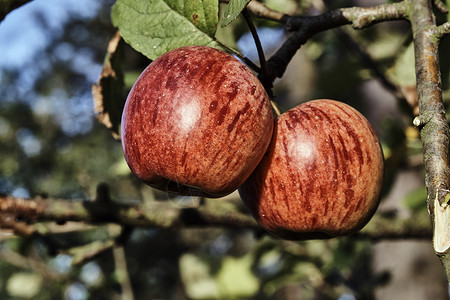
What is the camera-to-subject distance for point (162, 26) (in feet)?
1.98

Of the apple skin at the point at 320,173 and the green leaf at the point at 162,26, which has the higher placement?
the green leaf at the point at 162,26

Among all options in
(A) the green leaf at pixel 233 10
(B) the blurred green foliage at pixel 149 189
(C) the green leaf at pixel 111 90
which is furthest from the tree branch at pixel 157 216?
(A) the green leaf at pixel 233 10

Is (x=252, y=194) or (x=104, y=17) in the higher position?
(x=252, y=194)

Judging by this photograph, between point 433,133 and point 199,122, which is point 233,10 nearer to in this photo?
point 199,122

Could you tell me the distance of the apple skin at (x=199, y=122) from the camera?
496 millimetres

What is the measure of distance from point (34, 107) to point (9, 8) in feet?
13.0

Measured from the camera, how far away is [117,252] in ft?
4.98

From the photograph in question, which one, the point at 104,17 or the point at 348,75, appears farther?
the point at 104,17

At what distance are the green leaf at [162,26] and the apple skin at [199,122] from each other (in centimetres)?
6

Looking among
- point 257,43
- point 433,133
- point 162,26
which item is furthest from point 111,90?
point 433,133

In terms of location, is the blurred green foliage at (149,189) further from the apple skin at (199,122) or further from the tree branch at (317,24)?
the apple skin at (199,122)

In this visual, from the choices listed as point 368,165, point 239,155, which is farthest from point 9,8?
point 368,165

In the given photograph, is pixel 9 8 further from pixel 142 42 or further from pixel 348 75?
pixel 348 75

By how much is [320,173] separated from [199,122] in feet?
0.52
